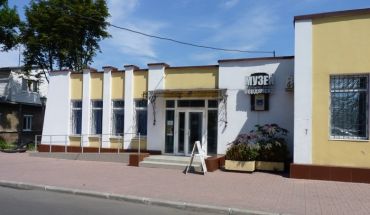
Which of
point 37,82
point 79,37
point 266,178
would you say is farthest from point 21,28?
point 266,178

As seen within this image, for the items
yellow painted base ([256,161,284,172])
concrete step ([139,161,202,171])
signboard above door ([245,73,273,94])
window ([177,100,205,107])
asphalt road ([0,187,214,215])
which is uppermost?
signboard above door ([245,73,273,94])

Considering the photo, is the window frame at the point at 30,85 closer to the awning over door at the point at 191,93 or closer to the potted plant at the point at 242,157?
the awning over door at the point at 191,93

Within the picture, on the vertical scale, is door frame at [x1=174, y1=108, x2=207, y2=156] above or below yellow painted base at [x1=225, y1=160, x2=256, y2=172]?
above

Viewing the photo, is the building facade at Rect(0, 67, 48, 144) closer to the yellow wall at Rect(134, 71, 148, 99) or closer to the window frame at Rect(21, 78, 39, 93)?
the window frame at Rect(21, 78, 39, 93)

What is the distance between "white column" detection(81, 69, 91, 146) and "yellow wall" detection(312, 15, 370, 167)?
40.3 ft

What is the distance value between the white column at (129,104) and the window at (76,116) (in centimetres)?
324

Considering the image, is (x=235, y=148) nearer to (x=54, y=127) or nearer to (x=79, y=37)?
(x=54, y=127)

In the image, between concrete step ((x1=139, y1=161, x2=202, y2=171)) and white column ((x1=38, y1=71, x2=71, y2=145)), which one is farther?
white column ((x1=38, y1=71, x2=71, y2=145))

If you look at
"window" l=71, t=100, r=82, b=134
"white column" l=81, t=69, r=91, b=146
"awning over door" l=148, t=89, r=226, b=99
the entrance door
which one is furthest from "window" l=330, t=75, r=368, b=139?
"window" l=71, t=100, r=82, b=134

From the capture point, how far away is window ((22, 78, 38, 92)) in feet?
132

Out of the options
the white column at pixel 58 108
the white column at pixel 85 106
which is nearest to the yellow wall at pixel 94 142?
the white column at pixel 85 106

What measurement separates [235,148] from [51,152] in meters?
10.8

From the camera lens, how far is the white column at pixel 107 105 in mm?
21438

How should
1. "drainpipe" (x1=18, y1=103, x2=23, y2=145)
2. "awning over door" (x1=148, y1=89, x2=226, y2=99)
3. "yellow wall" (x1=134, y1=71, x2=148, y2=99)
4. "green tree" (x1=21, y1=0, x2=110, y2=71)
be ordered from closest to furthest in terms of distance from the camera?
"awning over door" (x1=148, y1=89, x2=226, y2=99) < "yellow wall" (x1=134, y1=71, x2=148, y2=99) < "green tree" (x1=21, y1=0, x2=110, y2=71) < "drainpipe" (x1=18, y1=103, x2=23, y2=145)
